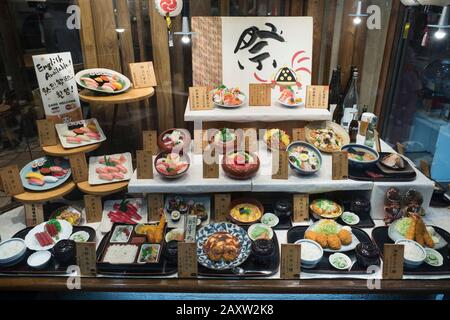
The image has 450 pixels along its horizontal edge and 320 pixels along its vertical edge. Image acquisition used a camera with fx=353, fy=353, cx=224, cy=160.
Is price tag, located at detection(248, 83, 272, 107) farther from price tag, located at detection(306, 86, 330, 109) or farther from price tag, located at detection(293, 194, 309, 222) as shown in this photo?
price tag, located at detection(293, 194, 309, 222)

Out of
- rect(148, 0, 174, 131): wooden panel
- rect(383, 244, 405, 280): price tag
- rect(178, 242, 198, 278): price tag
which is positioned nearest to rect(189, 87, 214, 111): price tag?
rect(148, 0, 174, 131): wooden panel

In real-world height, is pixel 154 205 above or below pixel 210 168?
below

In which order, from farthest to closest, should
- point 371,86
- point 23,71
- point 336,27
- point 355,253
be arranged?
point 371,86 < point 336,27 < point 23,71 < point 355,253

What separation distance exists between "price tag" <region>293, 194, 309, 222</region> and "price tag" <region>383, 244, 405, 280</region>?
0.80m

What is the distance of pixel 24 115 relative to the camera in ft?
11.7

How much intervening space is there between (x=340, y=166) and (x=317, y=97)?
795 mm

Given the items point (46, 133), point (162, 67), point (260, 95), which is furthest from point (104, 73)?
point (260, 95)

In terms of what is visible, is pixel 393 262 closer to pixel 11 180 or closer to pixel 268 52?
pixel 268 52

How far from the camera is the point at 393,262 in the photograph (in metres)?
2.49

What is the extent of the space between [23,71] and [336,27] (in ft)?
10.4

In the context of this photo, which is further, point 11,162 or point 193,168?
point 11,162
